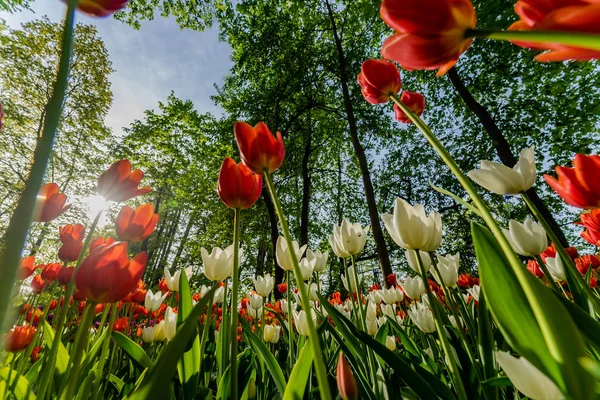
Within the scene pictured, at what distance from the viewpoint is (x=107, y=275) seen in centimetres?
60

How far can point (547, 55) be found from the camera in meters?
0.38

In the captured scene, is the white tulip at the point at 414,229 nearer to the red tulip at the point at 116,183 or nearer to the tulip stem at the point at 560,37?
the tulip stem at the point at 560,37

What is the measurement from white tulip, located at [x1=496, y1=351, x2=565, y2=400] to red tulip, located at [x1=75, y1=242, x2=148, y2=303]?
671 mm

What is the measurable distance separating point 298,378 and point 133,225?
0.78 m

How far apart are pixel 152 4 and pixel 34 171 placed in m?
11.1

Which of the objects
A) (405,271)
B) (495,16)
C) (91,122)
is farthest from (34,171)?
(405,271)

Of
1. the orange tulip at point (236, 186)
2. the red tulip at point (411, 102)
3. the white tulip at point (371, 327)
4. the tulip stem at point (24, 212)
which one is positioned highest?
the red tulip at point (411, 102)

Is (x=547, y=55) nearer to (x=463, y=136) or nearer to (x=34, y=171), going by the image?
(x=34, y=171)

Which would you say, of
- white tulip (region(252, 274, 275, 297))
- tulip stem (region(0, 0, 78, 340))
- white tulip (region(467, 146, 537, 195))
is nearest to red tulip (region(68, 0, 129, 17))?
tulip stem (region(0, 0, 78, 340))

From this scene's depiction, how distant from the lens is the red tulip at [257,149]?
0.80m

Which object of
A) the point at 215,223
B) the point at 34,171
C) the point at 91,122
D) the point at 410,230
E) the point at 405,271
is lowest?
the point at 34,171

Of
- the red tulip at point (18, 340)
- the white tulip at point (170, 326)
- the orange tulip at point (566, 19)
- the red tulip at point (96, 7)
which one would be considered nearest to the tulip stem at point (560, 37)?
the orange tulip at point (566, 19)

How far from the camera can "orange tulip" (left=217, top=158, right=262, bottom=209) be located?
2.89 feet

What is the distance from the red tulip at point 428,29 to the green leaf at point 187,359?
2.72ft
